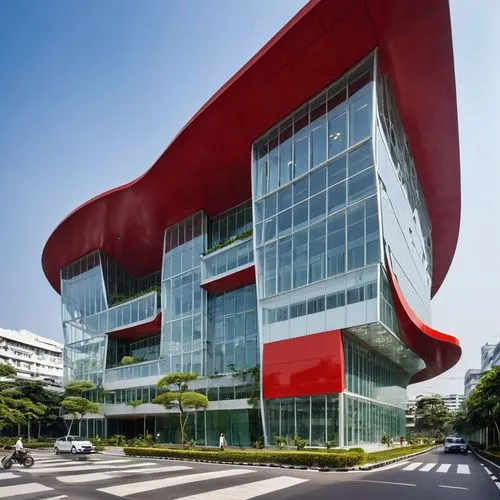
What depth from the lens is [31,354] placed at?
114812mm

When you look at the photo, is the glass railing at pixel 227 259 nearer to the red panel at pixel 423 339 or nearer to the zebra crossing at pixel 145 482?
the red panel at pixel 423 339

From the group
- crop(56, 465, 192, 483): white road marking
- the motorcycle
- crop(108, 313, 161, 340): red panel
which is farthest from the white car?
crop(108, 313, 161, 340): red panel

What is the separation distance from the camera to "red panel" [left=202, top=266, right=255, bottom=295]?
35.6m

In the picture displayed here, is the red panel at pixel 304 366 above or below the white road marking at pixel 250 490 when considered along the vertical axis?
above

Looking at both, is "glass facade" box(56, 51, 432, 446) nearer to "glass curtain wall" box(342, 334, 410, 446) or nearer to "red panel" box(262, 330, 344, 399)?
"glass curtain wall" box(342, 334, 410, 446)

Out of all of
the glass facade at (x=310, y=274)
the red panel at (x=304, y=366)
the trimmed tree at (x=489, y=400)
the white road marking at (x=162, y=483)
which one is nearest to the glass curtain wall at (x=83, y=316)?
the glass facade at (x=310, y=274)

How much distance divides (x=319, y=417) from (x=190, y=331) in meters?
15.4

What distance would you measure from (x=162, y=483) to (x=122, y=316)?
1339 inches

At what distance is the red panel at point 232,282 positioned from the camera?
117 feet

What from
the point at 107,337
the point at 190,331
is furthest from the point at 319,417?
the point at 107,337

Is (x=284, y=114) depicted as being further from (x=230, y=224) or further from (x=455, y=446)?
(x=455, y=446)

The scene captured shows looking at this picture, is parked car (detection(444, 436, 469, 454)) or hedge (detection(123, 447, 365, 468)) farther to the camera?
parked car (detection(444, 436, 469, 454))

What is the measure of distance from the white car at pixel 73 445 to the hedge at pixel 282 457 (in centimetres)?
601

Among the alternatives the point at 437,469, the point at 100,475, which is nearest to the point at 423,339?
the point at 437,469
